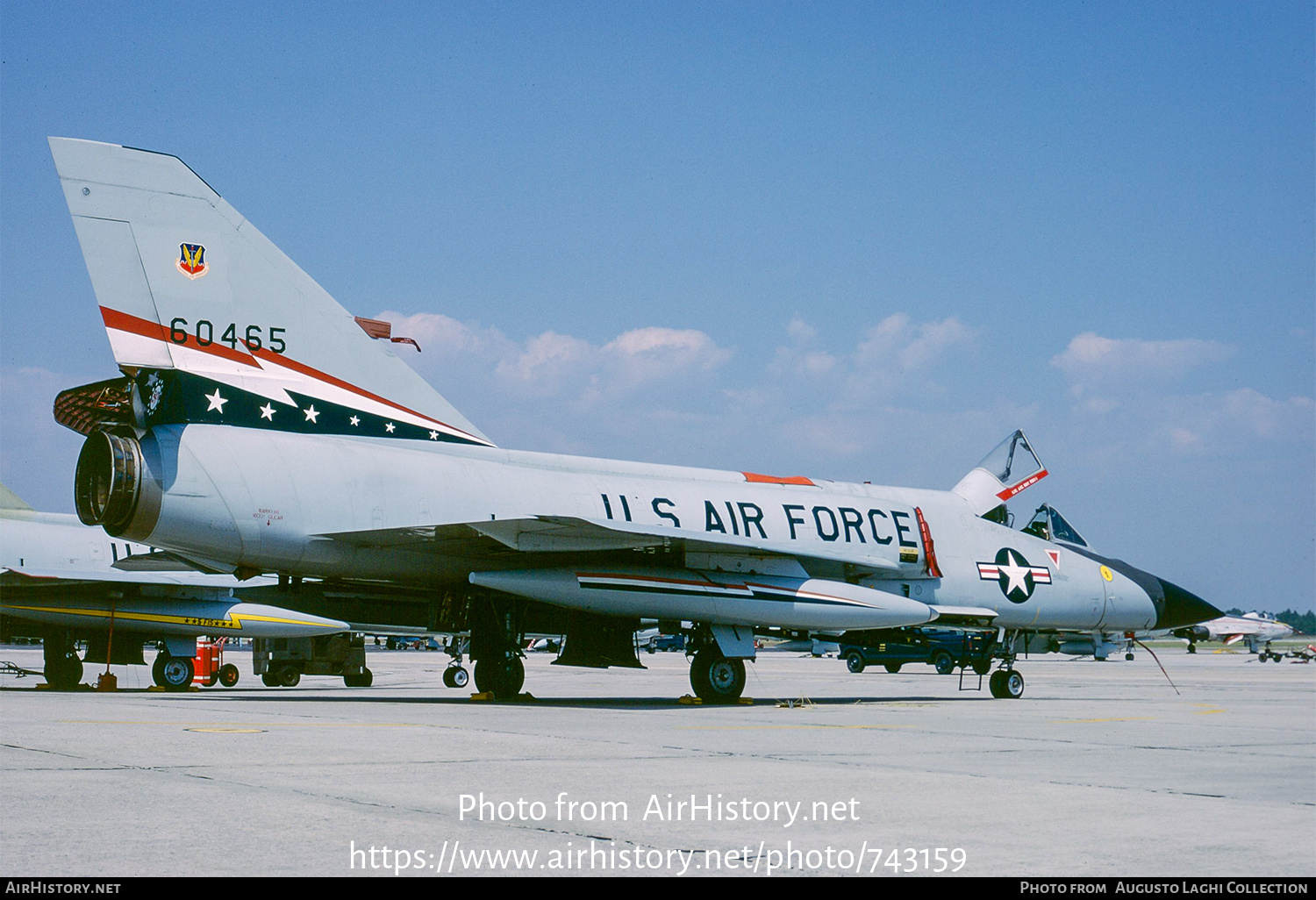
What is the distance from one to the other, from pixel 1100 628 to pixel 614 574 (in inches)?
355

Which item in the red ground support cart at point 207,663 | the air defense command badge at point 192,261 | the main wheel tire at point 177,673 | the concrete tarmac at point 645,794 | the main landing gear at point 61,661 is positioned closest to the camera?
the concrete tarmac at point 645,794

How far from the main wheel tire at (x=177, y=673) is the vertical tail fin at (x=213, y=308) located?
30.6 feet

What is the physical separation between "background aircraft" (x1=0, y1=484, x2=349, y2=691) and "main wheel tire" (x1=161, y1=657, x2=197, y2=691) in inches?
0.6

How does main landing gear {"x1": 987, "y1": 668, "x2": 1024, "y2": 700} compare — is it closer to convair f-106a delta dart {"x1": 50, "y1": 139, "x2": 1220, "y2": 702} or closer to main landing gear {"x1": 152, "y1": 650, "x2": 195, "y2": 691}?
convair f-106a delta dart {"x1": 50, "y1": 139, "x2": 1220, "y2": 702}

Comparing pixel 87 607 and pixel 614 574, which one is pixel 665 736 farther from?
pixel 87 607

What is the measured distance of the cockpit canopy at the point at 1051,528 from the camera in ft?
65.4

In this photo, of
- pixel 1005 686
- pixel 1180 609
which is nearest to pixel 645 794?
pixel 1005 686

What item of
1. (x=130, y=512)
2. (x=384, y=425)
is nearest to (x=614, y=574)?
(x=384, y=425)

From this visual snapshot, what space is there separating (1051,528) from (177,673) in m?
15.0

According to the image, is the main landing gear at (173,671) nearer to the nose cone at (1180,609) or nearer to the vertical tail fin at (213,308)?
the vertical tail fin at (213,308)

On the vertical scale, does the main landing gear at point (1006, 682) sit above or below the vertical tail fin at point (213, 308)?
below

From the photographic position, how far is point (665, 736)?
10.1 meters

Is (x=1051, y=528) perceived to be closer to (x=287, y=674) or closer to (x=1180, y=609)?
(x=1180, y=609)

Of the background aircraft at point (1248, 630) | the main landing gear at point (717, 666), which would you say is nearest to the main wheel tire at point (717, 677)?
the main landing gear at point (717, 666)
